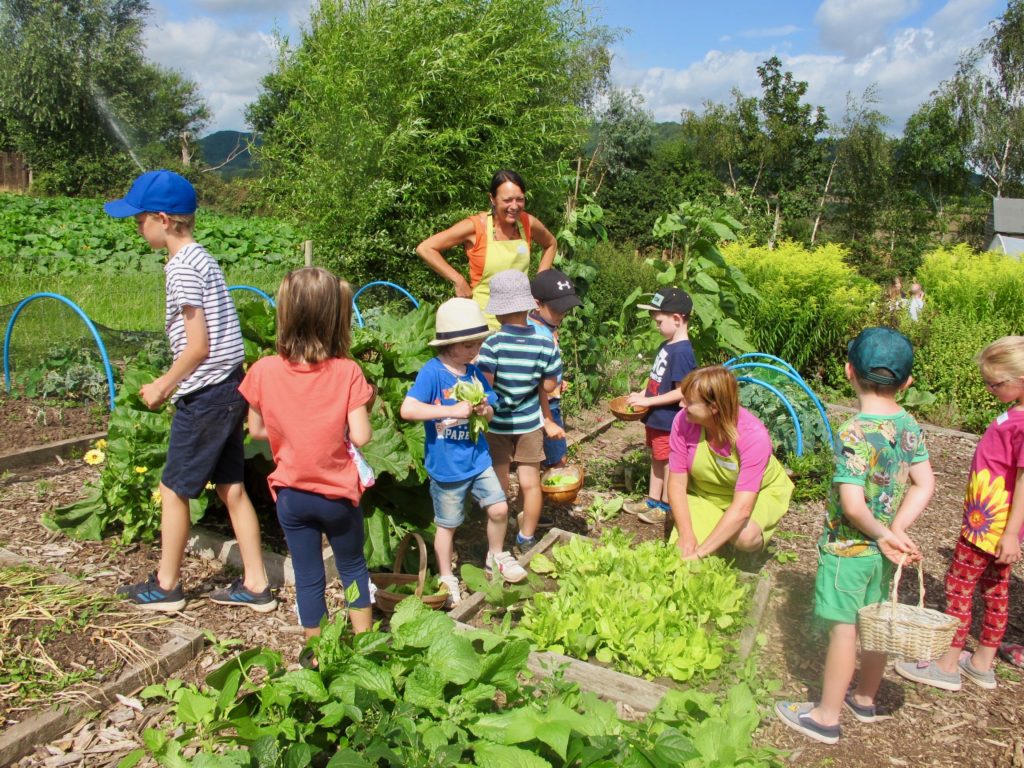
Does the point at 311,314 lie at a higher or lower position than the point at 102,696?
higher

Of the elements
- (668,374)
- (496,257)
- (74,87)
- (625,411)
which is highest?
(74,87)

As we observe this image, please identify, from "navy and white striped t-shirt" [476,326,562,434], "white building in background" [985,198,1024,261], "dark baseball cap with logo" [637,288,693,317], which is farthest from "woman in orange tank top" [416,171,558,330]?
"white building in background" [985,198,1024,261]

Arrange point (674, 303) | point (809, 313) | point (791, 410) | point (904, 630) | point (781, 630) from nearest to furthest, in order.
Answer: point (904, 630), point (781, 630), point (674, 303), point (791, 410), point (809, 313)

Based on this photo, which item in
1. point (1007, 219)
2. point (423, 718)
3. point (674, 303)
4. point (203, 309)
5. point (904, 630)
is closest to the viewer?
point (423, 718)

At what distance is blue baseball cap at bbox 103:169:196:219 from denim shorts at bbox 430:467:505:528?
1.55 m

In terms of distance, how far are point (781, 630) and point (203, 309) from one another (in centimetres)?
289

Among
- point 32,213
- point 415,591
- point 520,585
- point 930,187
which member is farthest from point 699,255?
point 930,187

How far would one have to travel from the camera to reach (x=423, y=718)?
1.89m

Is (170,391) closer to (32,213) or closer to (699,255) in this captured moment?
(699,255)

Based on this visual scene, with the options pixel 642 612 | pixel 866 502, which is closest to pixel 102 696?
pixel 642 612

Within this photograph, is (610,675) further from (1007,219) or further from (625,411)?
(1007,219)

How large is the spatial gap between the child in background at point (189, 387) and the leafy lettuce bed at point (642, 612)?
1.31 m

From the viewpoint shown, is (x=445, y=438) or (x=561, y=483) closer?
(x=445, y=438)

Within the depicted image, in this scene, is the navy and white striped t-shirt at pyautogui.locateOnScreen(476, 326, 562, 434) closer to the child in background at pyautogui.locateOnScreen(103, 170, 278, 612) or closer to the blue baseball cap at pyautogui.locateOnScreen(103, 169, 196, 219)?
the child in background at pyautogui.locateOnScreen(103, 170, 278, 612)
